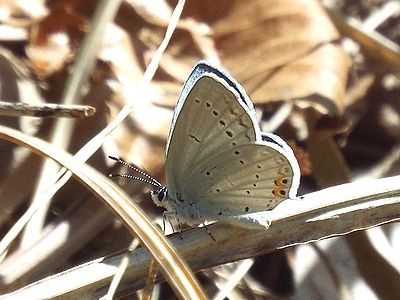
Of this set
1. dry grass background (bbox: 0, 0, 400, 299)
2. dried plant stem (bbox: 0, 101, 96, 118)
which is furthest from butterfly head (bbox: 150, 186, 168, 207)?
dried plant stem (bbox: 0, 101, 96, 118)

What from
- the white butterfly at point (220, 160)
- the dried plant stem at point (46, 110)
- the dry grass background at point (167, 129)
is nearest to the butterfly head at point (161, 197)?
the white butterfly at point (220, 160)

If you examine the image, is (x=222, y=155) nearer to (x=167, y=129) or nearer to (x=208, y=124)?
(x=208, y=124)

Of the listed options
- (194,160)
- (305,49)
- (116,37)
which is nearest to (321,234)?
(194,160)

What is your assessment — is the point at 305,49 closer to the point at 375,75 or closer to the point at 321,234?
the point at 375,75

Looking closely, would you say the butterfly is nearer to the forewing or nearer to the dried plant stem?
the forewing

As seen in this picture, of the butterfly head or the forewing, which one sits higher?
the butterfly head

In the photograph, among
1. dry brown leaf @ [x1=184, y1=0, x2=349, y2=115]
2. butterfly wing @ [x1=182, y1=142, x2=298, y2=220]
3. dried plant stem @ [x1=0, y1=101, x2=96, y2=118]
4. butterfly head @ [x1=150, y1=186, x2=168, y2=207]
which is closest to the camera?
dried plant stem @ [x1=0, y1=101, x2=96, y2=118]
